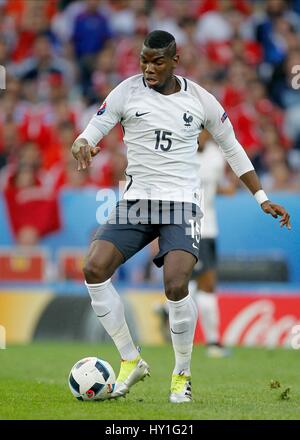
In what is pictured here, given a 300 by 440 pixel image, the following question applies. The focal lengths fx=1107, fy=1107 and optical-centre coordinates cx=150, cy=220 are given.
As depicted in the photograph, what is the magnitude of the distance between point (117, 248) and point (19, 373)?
3032 mm

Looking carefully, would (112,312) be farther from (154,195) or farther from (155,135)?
(155,135)

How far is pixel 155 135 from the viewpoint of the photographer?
7.97 meters

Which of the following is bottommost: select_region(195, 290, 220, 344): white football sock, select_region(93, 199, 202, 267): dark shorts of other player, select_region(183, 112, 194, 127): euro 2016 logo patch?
select_region(93, 199, 202, 267): dark shorts of other player

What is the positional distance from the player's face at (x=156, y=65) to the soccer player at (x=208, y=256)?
5.13m

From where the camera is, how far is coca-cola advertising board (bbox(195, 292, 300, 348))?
47.0ft

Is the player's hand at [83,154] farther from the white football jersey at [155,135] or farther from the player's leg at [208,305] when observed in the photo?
the player's leg at [208,305]

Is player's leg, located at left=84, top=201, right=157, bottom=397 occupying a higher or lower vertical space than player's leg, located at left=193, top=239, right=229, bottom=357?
lower

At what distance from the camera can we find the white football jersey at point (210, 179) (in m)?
13.4

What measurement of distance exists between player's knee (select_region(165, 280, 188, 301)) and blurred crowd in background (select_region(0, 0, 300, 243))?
8.30 meters

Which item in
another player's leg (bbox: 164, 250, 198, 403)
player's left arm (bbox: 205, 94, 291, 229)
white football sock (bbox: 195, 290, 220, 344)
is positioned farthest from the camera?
white football sock (bbox: 195, 290, 220, 344)

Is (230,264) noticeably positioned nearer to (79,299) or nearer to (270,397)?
(79,299)

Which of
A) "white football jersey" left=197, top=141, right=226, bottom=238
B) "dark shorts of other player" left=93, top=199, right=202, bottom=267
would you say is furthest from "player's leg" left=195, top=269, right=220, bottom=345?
"dark shorts of other player" left=93, top=199, right=202, bottom=267

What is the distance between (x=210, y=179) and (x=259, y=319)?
214cm

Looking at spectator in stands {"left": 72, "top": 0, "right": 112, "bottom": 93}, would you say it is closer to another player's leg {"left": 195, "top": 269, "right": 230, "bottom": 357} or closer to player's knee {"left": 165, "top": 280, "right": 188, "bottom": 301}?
another player's leg {"left": 195, "top": 269, "right": 230, "bottom": 357}
